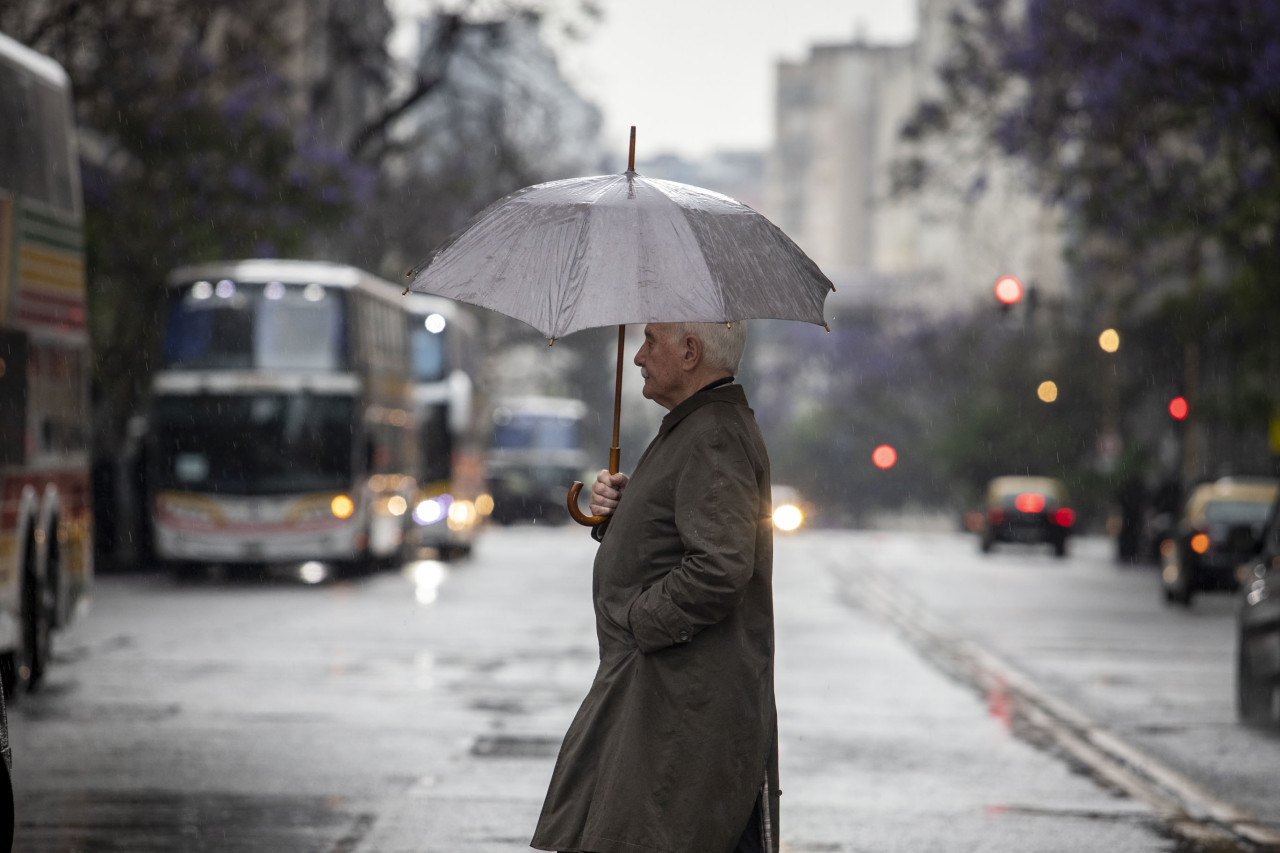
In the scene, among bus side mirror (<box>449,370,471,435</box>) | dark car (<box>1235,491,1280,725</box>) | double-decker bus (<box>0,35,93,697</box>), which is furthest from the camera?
bus side mirror (<box>449,370,471,435</box>)

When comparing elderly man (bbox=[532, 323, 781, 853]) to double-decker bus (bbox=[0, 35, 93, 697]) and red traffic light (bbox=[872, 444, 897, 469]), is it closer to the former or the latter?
double-decker bus (bbox=[0, 35, 93, 697])

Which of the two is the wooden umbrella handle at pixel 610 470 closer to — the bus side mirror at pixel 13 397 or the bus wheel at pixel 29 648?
the bus side mirror at pixel 13 397

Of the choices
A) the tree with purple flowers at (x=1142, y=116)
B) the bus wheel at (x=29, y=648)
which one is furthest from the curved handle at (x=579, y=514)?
the tree with purple flowers at (x=1142, y=116)

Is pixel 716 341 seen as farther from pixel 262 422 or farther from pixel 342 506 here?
pixel 262 422

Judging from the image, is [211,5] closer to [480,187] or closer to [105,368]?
[105,368]

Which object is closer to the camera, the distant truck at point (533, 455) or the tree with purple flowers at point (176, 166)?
the tree with purple flowers at point (176, 166)

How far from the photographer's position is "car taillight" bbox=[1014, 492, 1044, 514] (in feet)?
149

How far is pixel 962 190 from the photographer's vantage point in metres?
31.2

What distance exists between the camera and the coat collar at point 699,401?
4695 mm

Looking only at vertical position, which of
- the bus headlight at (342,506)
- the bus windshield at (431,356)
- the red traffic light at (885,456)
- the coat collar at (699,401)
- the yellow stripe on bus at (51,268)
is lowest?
the bus headlight at (342,506)

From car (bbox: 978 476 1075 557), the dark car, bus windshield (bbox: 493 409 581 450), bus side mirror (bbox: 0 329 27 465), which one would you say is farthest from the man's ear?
bus windshield (bbox: 493 409 581 450)

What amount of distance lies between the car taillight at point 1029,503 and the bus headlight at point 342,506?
20.9m

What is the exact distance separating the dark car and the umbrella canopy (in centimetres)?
746

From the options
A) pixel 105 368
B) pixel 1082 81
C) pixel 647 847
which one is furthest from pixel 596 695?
pixel 105 368
